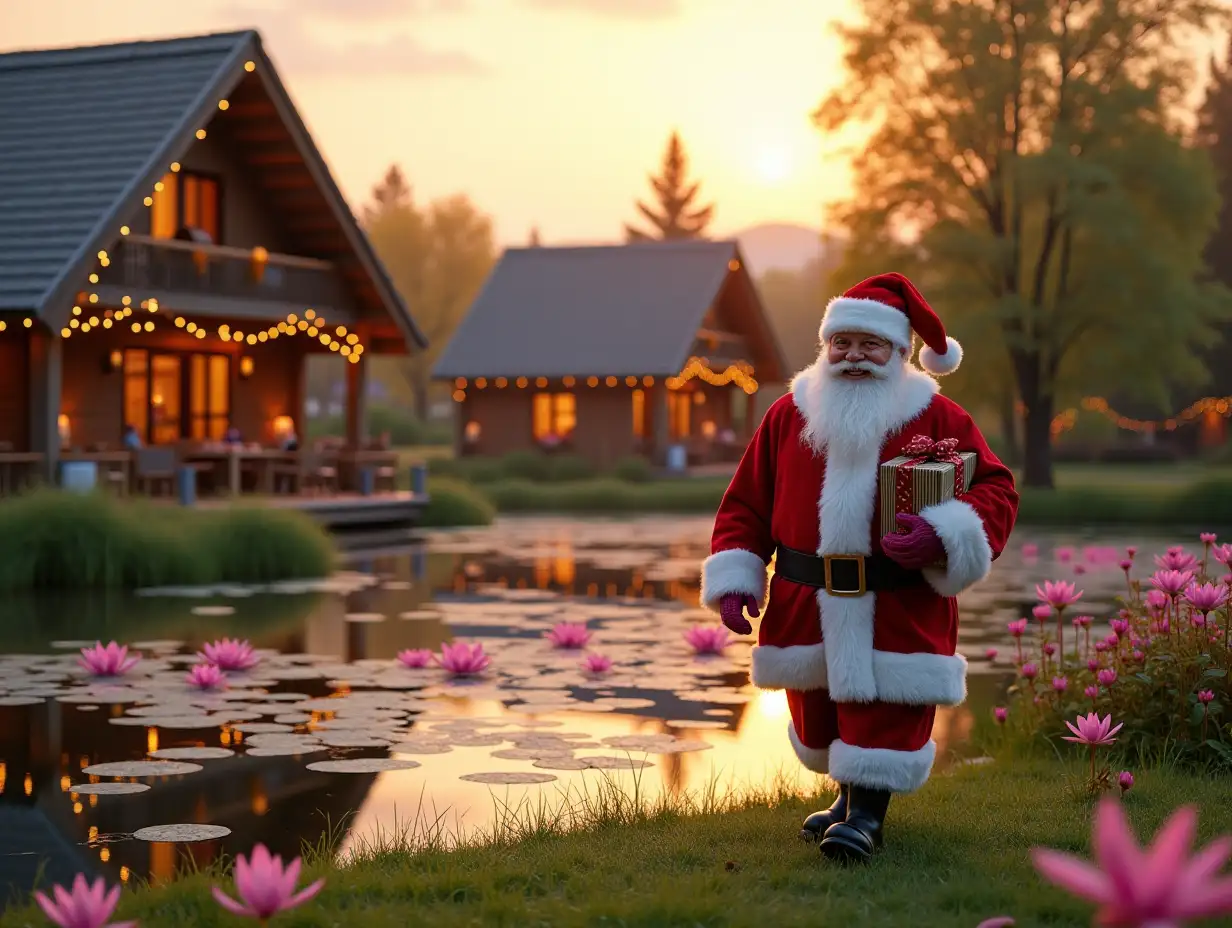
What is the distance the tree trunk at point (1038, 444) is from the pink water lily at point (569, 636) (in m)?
24.5

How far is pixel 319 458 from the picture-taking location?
2547 cm

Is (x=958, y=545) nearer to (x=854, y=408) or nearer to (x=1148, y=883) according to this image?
(x=854, y=408)

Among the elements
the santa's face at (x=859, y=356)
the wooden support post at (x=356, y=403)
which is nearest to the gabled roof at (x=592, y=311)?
the wooden support post at (x=356, y=403)

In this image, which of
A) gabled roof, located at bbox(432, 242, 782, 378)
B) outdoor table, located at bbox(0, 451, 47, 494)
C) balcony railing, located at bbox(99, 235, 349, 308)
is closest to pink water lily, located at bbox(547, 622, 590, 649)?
outdoor table, located at bbox(0, 451, 47, 494)

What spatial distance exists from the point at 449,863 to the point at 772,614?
4.71 feet

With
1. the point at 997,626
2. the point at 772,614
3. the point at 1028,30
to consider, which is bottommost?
the point at 997,626

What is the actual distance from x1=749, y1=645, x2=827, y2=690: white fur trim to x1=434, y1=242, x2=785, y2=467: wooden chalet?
1300 inches

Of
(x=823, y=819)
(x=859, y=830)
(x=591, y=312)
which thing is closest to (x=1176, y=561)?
(x=823, y=819)

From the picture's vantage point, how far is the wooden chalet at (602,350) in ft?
133

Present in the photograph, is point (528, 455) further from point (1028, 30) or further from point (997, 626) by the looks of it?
point (997, 626)

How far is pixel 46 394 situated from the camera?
2017 centimetres

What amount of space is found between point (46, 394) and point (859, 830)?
53.9 ft

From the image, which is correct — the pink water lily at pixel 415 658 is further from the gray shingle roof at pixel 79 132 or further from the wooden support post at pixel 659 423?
the wooden support post at pixel 659 423

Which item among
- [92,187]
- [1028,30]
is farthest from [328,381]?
[92,187]
